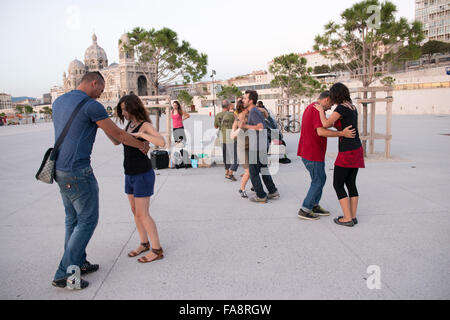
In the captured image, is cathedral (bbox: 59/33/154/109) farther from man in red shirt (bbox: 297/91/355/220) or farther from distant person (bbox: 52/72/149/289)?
distant person (bbox: 52/72/149/289)

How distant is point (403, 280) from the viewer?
115 inches

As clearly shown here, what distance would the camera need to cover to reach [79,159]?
9.47ft

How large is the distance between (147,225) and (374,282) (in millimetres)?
2203

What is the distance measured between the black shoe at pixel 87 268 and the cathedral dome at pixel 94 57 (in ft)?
454

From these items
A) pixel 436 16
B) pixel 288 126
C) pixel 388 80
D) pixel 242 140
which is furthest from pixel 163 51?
pixel 436 16

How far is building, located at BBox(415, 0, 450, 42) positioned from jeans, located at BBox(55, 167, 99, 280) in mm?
83728

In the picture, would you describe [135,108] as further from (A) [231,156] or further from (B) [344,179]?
(A) [231,156]

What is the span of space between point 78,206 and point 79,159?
43cm

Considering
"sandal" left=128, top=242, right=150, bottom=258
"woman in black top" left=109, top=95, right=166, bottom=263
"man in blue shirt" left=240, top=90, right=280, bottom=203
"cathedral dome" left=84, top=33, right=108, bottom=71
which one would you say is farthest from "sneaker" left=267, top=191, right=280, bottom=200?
"cathedral dome" left=84, top=33, right=108, bottom=71

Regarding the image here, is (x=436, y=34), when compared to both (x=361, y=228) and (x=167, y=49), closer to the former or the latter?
(x=167, y=49)

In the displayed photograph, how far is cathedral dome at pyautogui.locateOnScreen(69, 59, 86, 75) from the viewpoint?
419 ft

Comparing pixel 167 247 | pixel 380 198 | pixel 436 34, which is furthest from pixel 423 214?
pixel 436 34

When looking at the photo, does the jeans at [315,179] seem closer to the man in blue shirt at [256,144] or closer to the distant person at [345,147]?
the distant person at [345,147]

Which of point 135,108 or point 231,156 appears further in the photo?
point 231,156
